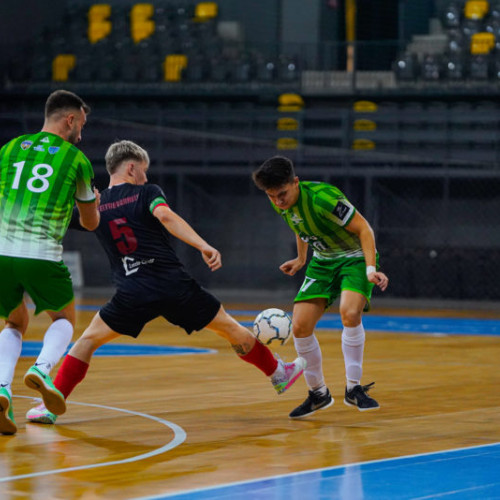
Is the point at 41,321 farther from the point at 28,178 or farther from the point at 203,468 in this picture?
the point at 203,468

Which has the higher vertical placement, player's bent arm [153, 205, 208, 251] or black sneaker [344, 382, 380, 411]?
player's bent arm [153, 205, 208, 251]

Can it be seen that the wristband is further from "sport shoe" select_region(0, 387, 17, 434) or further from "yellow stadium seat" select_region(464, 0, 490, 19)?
"yellow stadium seat" select_region(464, 0, 490, 19)

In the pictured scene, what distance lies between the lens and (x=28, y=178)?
233 inches

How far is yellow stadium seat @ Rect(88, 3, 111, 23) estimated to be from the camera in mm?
27828

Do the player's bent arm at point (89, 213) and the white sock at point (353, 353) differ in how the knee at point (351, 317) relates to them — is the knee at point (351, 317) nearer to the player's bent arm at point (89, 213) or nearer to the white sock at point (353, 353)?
the white sock at point (353, 353)

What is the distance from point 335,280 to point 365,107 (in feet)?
58.3

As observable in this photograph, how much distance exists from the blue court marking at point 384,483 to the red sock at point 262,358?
4.68 ft

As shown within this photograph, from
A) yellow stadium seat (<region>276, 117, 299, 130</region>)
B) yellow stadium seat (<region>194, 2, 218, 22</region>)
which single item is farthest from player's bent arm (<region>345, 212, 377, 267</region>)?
yellow stadium seat (<region>194, 2, 218, 22</region>)

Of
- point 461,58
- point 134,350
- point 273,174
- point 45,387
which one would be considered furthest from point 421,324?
point 45,387

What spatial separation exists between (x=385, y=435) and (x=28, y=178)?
243 cm

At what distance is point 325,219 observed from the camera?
22.4 feet

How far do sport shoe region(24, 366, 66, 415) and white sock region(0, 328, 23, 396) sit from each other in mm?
159

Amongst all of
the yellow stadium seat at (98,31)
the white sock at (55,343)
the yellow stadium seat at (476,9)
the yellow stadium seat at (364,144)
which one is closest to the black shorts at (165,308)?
the white sock at (55,343)

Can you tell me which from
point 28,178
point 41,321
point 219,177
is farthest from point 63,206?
point 219,177
